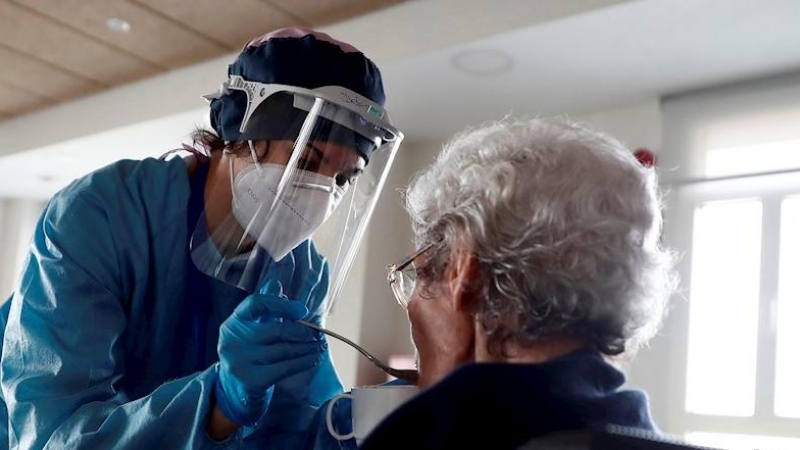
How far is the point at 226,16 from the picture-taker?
2607 millimetres

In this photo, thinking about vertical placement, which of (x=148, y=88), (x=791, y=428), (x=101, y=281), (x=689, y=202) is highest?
(x=148, y=88)

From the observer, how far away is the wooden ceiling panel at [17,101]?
3391mm

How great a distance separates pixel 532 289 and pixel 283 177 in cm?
50

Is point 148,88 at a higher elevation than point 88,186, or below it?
higher

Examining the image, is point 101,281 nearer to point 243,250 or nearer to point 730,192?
point 243,250

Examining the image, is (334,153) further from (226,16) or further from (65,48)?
(65,48)

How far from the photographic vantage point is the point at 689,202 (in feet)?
8.55

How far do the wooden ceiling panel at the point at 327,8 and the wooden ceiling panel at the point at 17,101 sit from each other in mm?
1436

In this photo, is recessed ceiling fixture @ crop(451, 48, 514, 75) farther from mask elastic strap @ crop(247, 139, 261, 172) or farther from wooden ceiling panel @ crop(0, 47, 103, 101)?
wooden ceiling panel @ crop(0, 47, 103, 101)

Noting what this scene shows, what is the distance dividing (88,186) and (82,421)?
13.0 inches

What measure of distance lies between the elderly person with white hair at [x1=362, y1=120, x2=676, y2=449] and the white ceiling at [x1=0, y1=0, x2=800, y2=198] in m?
1.15

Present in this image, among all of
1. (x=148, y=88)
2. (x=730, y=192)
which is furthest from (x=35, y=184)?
(x=730, y=192)

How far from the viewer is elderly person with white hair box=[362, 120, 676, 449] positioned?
0.72 meters

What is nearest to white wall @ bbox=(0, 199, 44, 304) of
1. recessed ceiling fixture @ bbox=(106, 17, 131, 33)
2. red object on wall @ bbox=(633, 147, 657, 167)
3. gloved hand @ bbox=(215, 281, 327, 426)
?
recessed ceiling fixture @ bbox=(106, 17, 131, 33)
